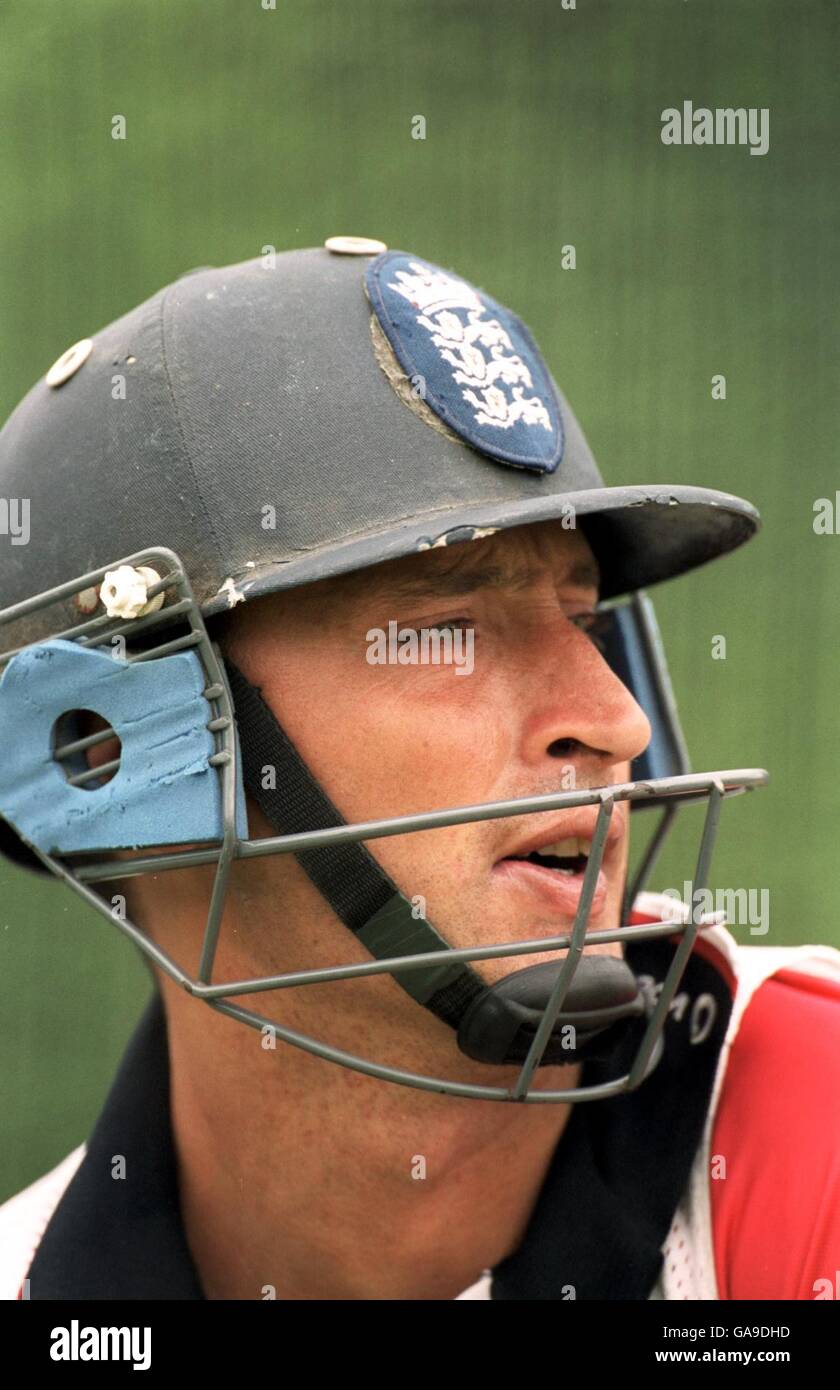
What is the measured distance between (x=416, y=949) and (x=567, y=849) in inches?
7.9

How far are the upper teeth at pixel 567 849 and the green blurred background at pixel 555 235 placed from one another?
1270 mm

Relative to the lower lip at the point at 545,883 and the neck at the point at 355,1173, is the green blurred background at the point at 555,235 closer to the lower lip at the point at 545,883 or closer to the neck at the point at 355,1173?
the neck at the point at 355,1173

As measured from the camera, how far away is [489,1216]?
1.65m

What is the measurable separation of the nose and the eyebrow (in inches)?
2.4

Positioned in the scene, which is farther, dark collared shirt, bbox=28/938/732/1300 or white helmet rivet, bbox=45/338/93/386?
white helmet rivet, bbox=45/338/93/386

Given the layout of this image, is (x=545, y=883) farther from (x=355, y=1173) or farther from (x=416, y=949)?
(x=355, y=1173)

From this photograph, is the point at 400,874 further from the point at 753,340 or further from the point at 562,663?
the point at 753,340

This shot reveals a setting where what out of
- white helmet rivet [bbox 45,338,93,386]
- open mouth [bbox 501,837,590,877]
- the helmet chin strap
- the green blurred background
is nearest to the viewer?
the helmet chin strap

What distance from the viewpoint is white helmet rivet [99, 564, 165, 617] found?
1.51 metres

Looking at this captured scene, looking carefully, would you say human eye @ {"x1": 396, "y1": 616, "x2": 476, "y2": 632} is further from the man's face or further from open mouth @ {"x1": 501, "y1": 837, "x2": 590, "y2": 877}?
open mouth @ {"x1": 501, "y1": 837, "x2": 590, "y2": 877}

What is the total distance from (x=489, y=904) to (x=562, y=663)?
0.86 feet

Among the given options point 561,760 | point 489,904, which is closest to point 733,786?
point 561,760

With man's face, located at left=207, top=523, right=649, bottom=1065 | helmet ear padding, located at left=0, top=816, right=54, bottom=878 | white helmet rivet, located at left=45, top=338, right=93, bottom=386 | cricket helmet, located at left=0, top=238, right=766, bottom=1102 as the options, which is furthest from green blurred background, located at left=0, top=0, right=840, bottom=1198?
man's face, located at left=207, top=523, right=649, bottom=1065

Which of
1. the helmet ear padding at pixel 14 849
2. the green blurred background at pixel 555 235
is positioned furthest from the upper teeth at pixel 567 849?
the green blurred background at pixel 555 235
